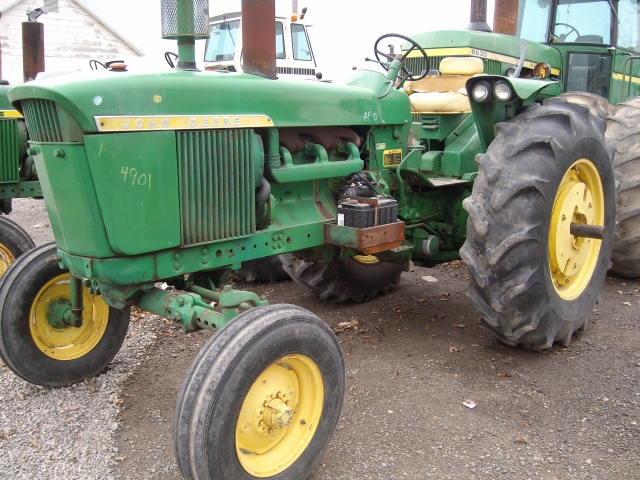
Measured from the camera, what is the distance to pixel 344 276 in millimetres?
4859

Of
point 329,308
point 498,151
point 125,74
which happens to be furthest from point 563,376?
point 125,74

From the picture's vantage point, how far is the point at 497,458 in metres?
2.92

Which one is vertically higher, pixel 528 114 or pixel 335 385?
pixel 528 114

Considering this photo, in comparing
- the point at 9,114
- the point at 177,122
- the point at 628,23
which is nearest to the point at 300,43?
the point at 628,23

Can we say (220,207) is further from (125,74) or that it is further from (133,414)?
(133,414)

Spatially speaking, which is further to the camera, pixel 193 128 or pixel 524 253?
pixel 524 253

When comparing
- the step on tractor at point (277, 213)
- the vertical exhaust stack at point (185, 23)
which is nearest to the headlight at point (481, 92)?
the step on tractor at point (277, 213)

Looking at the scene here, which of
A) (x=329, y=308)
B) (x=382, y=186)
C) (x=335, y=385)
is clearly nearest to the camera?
(x=335, y=385)

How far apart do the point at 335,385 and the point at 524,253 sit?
1.35m

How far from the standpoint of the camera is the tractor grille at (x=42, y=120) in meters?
2.54

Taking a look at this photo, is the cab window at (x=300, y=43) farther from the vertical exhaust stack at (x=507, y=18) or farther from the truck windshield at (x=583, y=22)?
the truck windshield at (x=583, y=22)

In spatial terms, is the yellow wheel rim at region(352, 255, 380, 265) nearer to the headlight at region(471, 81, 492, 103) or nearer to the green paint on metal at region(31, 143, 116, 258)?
the headlight at region(471, 81, 492, 103)

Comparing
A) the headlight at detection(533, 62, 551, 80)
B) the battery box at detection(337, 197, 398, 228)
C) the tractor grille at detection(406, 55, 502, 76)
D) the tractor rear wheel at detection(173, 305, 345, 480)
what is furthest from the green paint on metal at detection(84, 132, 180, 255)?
the headlight at detection(533, 62, 551, 80)

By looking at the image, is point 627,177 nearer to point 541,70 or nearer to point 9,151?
point 541,70
